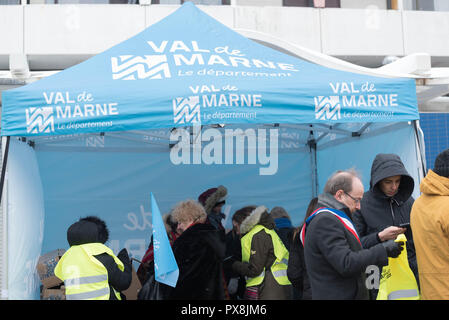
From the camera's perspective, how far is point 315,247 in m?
2.95

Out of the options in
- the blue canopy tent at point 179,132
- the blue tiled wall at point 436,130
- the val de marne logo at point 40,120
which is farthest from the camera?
the blue tiled wall at point 436,130

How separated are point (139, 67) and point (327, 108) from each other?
1.59m

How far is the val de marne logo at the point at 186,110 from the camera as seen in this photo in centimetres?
375

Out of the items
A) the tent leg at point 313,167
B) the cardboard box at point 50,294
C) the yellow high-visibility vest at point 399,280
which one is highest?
the tent leg at point 313,167

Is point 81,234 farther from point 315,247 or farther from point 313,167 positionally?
point 313,167

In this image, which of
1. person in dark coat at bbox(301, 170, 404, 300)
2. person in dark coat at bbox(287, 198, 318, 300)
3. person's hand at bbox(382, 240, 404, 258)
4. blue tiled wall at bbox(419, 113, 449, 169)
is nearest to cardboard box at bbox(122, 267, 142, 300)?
A: person in dark coat at bbox(287, 198, 318, 300)

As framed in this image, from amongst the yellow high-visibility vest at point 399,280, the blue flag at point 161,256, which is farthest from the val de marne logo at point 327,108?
the blue flag at point 161,256

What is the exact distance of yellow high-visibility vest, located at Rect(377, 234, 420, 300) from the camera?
320 cm

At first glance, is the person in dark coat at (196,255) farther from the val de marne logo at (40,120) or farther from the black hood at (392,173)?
the black hood at (392,173)

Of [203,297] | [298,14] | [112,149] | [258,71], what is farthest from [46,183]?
[298,14]

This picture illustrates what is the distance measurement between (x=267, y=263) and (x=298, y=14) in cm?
616

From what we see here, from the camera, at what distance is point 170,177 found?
639cm

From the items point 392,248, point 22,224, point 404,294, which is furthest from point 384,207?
point 22,224

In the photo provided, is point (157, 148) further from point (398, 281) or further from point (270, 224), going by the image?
point (398, 281)
